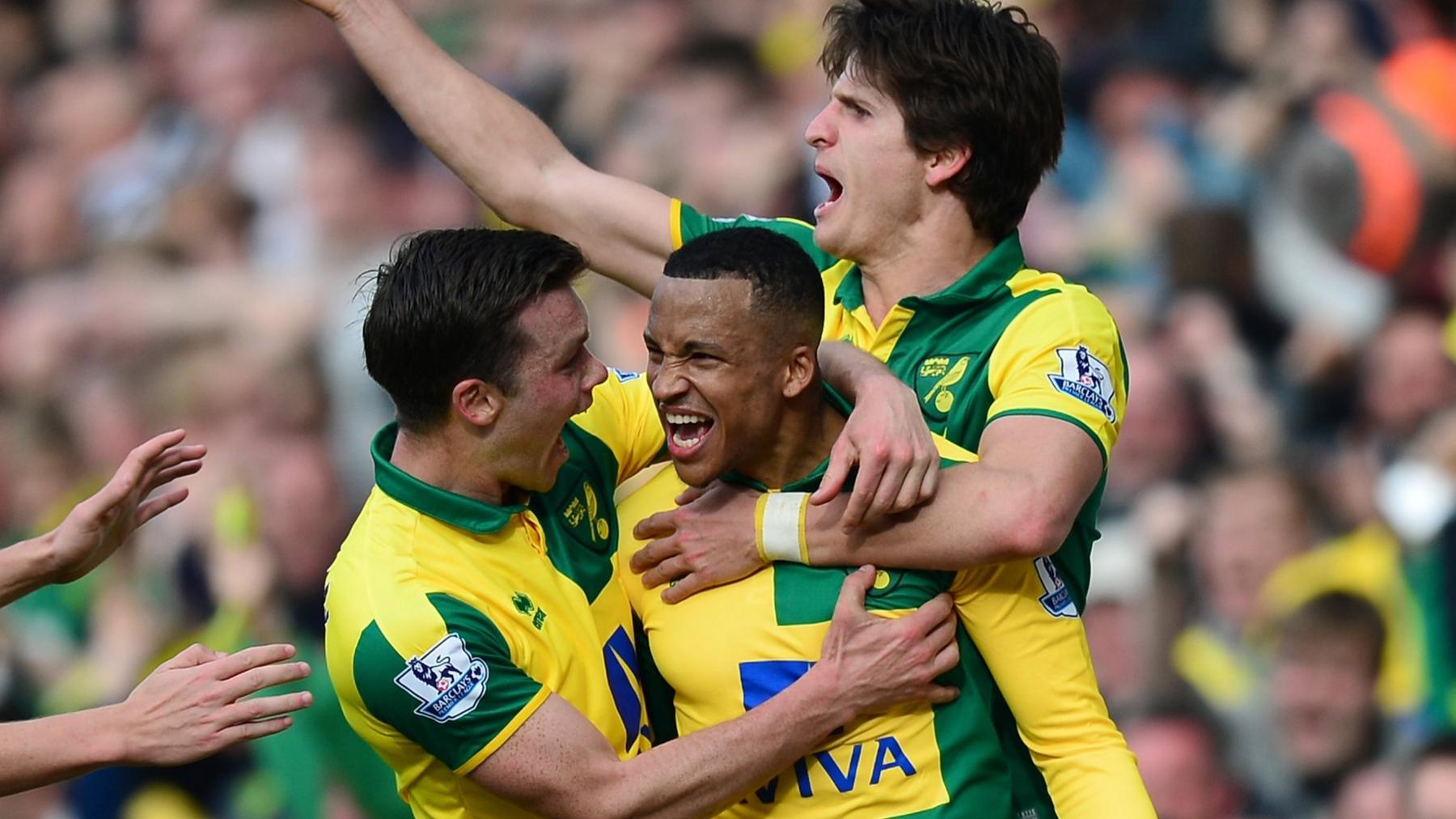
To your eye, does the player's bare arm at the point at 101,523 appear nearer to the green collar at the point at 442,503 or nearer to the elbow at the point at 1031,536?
the green collar at the point at 442,503

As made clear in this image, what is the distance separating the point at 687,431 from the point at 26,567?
1404mm

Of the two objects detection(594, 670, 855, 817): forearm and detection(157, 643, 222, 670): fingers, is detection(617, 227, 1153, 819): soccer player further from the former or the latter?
detection(157, 643, 222, 670): fingers

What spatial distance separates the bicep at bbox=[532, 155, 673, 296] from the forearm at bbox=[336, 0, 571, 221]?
5 cm

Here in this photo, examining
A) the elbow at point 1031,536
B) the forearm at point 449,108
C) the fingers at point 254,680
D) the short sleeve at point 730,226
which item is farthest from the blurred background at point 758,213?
the elbow at point 1031,536

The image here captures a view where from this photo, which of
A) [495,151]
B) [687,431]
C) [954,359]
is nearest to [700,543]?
[687,431]

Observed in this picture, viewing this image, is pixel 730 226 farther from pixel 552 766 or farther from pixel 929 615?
pixel 552 766

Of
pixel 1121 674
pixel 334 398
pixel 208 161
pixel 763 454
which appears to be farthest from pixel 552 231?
pixel 208 161

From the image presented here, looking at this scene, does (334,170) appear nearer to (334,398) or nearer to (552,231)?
(334,398)

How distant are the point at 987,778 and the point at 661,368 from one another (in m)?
0.93

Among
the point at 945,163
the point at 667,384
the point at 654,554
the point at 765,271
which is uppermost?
the point at 945,163

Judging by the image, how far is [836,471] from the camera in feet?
10.4

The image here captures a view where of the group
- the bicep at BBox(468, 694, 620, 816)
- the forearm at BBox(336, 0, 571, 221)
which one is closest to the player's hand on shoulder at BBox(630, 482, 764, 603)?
the bicep at BBox(468, 694, 620, 816)

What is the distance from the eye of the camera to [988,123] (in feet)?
11.9

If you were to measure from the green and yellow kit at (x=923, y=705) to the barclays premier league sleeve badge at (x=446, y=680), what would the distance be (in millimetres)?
403
